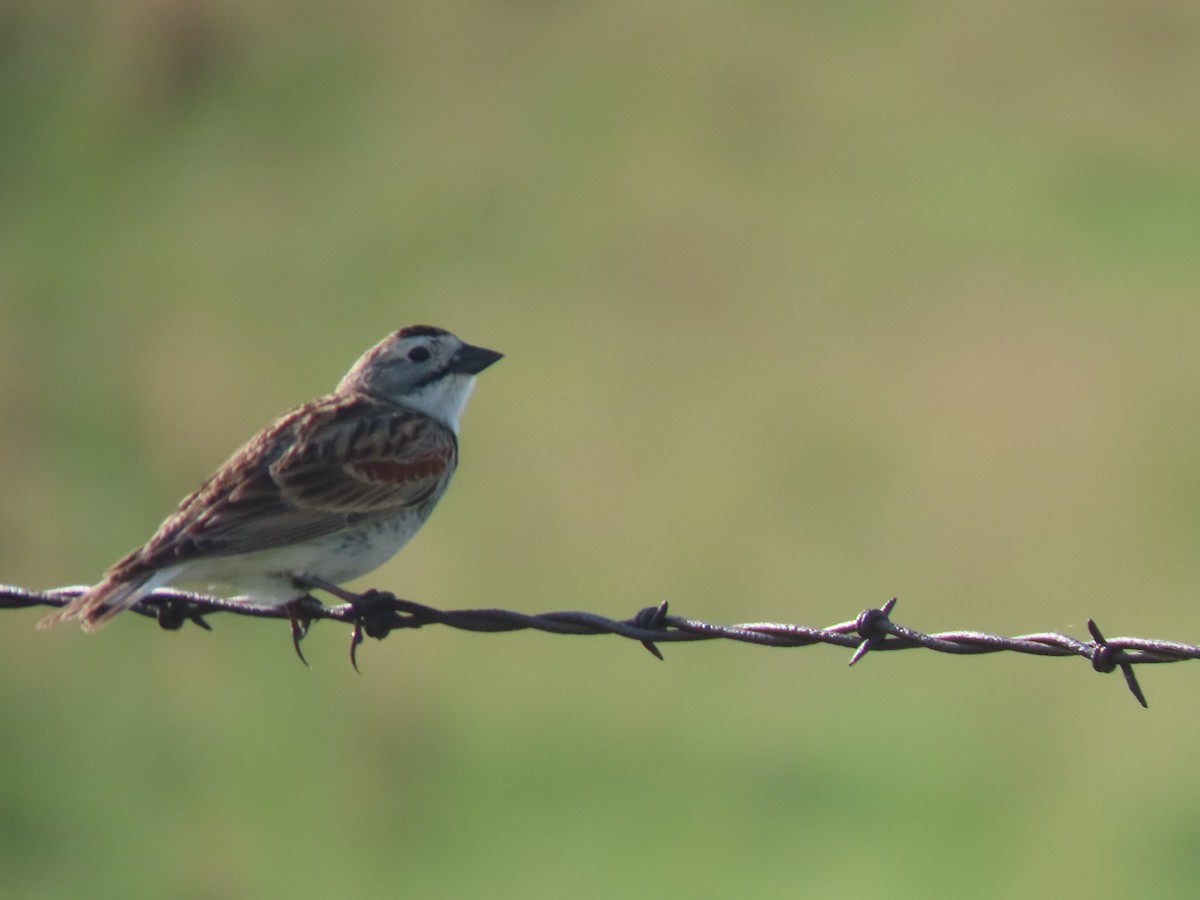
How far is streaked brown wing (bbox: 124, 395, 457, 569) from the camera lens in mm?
5473

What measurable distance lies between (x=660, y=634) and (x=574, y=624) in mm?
256

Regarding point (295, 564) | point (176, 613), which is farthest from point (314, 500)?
point (176, 613)

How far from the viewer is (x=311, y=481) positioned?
5.93 metres

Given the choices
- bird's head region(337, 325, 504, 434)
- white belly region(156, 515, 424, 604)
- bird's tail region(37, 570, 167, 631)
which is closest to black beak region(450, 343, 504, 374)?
bird's head region(337, 325, 504, 434)

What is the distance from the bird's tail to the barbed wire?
0.09 metres

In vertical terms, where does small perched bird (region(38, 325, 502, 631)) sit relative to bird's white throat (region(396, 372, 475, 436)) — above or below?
below

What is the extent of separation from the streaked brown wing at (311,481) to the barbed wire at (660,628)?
285mm

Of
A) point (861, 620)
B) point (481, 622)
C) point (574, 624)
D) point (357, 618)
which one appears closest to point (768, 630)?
point (861, 620)

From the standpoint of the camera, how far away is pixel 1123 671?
392 centimetres

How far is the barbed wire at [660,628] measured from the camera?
3.86m

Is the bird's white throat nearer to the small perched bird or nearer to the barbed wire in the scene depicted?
the small perched bird

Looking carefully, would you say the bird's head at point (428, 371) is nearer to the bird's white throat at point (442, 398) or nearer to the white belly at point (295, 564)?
the bird's white throat at point (442, 398)

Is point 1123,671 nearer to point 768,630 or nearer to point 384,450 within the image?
point 768,630

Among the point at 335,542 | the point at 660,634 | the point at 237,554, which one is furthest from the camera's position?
the point at 335,542
